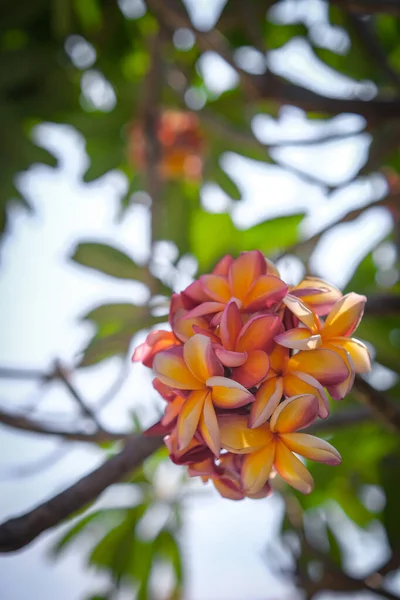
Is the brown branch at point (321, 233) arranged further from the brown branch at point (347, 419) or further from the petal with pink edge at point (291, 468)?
the petal with pink edge at point (291, 468)

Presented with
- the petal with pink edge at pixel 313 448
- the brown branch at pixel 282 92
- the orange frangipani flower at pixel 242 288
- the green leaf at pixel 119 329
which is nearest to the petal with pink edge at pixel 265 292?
the orange frangipani flower at pixel 242 288

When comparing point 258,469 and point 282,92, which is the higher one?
point 282,92

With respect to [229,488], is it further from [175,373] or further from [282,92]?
[282,92]

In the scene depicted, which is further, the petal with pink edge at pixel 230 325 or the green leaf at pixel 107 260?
the green leaf at pixel 107 260

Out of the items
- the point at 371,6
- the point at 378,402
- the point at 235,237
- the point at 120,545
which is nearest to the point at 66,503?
the point at 378,402

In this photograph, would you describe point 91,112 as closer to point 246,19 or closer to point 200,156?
point 200,156

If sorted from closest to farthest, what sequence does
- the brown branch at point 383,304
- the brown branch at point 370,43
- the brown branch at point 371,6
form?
the brown branch at point 383,304
the brown branch at point 371,6
the brown branch at point 370,43

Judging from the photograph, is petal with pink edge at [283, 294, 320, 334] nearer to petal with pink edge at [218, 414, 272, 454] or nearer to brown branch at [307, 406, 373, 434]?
petal with pink edge at [218, 414, 272, 454]
